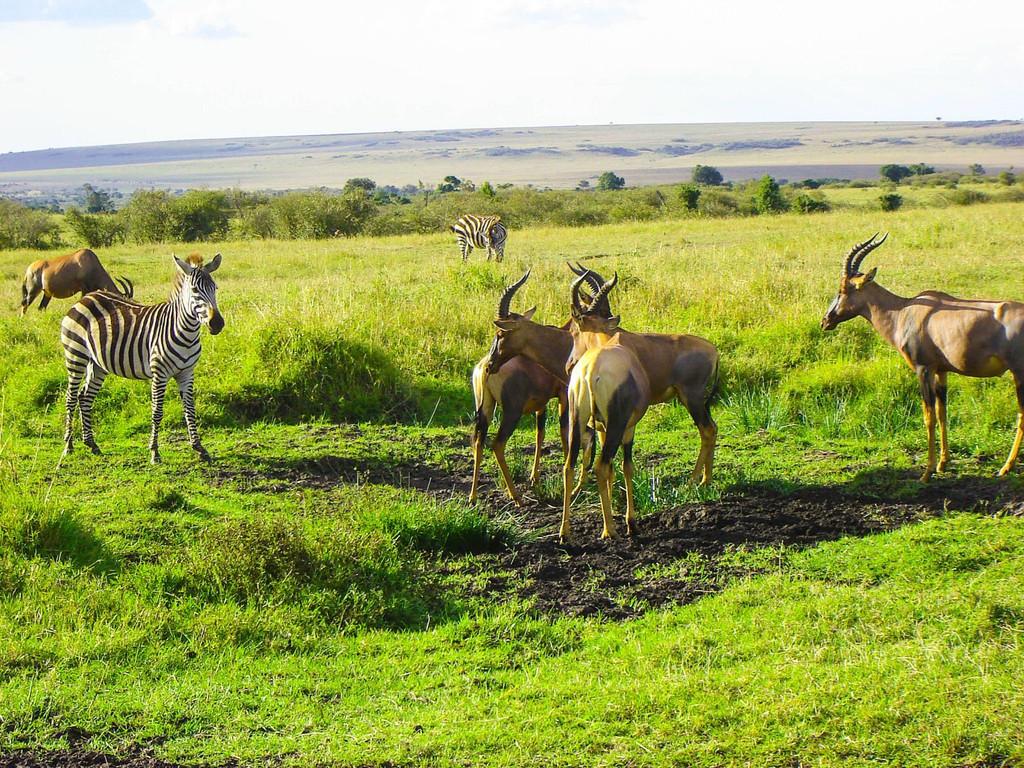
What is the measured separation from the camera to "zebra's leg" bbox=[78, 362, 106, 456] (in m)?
9.85

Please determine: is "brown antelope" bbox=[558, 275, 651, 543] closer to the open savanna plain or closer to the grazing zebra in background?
the open savanna plain

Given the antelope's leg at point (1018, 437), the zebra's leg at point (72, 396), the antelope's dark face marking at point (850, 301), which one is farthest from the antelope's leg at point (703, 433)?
the zebra's leg at point (72, 396)

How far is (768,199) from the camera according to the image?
3553 cm

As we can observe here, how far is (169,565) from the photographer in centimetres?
670

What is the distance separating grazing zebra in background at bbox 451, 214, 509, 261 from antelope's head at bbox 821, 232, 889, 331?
39.5 ft

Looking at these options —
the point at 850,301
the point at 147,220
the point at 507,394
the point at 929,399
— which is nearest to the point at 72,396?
the point at 507,394

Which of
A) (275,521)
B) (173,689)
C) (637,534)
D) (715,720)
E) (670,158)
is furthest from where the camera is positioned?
(670,158)

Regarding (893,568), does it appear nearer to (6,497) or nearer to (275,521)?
(275,521)

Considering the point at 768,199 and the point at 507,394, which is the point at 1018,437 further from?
the point at 768,199

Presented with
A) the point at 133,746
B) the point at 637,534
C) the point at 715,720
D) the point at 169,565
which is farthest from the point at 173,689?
the point at 637,534

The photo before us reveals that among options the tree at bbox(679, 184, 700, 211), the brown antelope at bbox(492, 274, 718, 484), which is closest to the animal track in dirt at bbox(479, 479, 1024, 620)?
the brown antelope at bbox(492, 274, 718, 484)

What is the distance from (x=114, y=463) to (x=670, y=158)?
569 ft

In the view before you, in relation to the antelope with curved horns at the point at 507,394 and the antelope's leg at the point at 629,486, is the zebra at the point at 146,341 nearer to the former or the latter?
the antelope with curved horns at the point at 507,394

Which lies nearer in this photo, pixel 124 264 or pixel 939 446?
pixel 939 446
